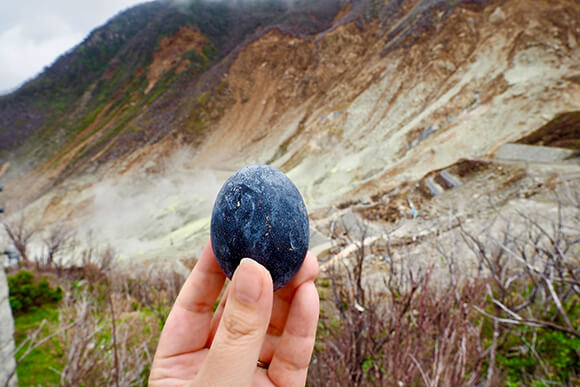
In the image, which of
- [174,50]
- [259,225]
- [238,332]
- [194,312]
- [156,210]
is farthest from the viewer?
[174,50]

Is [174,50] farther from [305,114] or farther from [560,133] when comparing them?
[560,133]

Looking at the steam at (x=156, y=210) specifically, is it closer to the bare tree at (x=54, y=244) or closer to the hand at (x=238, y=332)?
the bare tree at (x=54, y=244)

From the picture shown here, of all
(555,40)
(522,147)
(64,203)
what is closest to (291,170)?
(522,147)

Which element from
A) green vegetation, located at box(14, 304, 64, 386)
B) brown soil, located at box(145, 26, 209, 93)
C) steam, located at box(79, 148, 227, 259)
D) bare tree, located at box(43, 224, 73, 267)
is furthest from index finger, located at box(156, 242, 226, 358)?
brown soil, located at box(145, 26, 209, 93)

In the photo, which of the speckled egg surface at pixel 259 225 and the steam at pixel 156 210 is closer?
the speckled egg surface at pixel 259 225

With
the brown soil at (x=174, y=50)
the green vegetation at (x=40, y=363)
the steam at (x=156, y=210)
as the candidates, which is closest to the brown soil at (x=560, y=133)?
the steam at (x=156, y=210)

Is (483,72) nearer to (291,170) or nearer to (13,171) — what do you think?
(291,170)

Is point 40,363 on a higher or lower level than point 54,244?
lower

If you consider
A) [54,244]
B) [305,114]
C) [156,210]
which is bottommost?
[54,244]

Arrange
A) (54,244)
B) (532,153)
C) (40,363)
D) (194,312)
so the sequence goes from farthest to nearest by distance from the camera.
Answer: (54,244)
(532,153)
(40,363)
(194,312)

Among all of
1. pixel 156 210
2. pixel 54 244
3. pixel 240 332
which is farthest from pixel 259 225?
pixel 156 210
